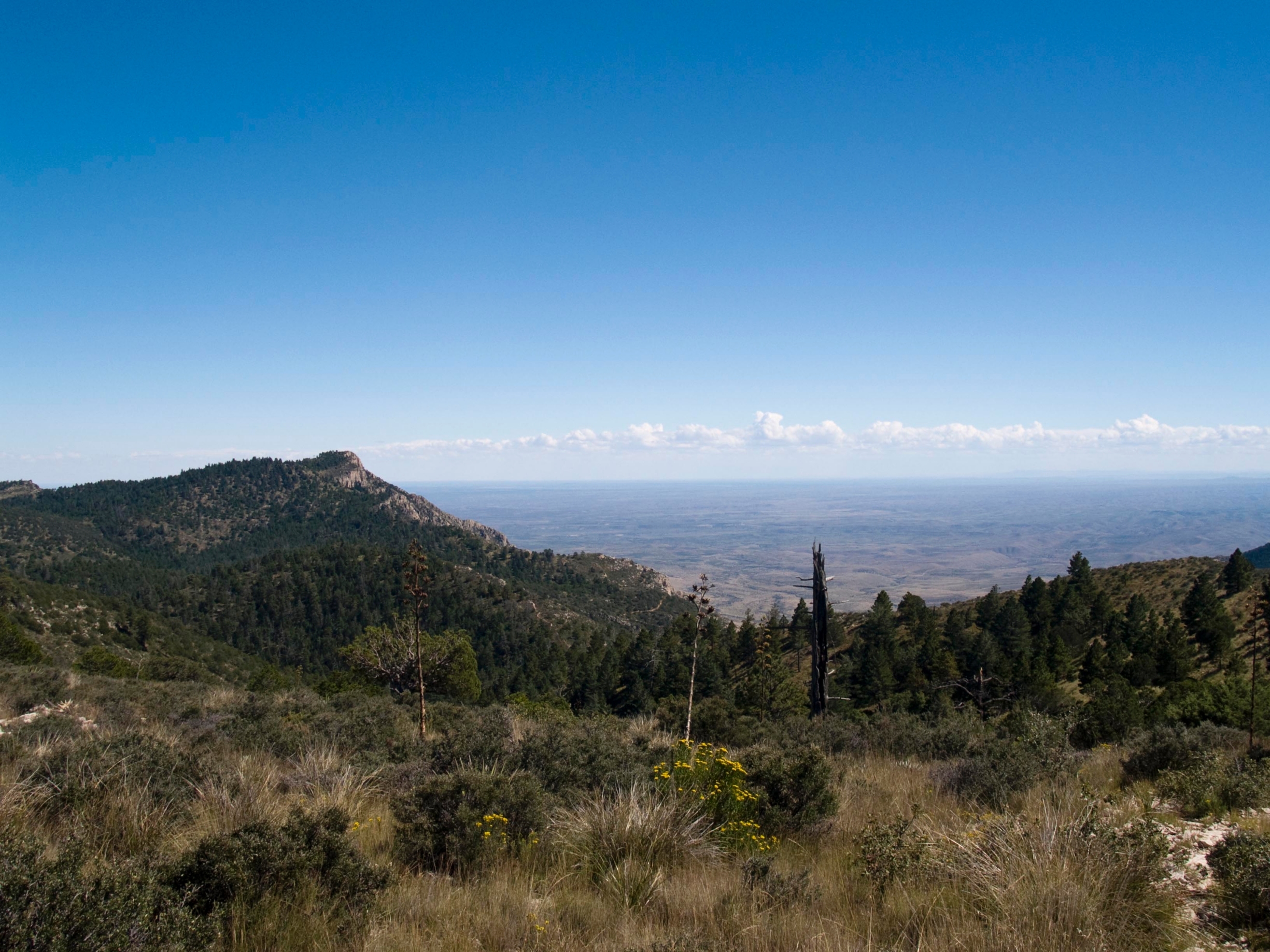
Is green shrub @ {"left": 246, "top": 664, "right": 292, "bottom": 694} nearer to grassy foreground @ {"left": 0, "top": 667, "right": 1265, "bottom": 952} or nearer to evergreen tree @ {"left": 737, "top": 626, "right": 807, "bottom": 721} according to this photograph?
grassy foreground @ {"left": 0, "top": 667, "right": 1265, "bottom": 952}

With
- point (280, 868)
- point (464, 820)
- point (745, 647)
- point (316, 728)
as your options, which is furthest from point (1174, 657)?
point (280, 868)

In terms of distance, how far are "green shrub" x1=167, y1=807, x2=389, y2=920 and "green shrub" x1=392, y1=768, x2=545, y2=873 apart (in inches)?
32.8

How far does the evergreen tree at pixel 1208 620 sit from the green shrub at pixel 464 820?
118 ft

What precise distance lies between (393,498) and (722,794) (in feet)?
521

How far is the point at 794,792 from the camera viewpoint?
5.59 metres

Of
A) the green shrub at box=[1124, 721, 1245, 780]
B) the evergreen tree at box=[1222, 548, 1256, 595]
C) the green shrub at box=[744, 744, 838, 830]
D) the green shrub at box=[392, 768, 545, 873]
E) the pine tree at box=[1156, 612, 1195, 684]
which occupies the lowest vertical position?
the pine tree at box=[1156, 612, 1195, 684]

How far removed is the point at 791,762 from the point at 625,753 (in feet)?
6.90

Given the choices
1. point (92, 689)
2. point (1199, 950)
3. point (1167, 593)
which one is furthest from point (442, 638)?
point (1167, 593)

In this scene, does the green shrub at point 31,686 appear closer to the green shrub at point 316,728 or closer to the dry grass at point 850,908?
the green shrub at point 316,728

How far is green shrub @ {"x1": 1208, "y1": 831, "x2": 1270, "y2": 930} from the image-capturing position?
3.18 metres

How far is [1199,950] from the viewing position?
9.71ft

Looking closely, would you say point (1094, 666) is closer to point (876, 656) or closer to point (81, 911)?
point (876, 656)

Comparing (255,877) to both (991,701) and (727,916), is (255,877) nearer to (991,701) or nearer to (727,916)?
(727,916)

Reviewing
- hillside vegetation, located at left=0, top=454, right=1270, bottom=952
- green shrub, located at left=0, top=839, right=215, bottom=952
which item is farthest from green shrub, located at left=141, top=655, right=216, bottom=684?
green shrub, located at left=0, top=839, right=215, bottom=952
